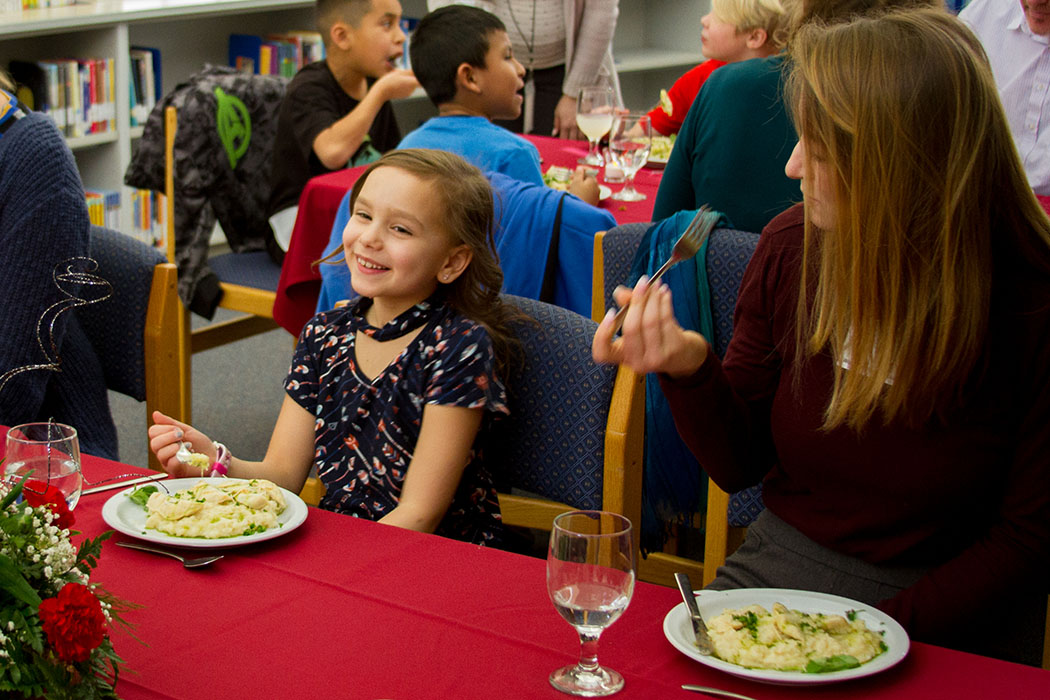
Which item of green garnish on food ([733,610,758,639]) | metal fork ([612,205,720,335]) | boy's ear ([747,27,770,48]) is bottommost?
green garnish on food ([733,610,758,639])

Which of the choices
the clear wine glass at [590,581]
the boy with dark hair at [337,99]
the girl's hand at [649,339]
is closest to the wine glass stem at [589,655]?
the clear wine glass at [590,581]

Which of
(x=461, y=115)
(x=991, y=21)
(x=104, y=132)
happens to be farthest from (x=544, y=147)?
(x=104, y=132)

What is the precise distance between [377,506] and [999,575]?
81 centimetres

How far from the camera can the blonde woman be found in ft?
3.86

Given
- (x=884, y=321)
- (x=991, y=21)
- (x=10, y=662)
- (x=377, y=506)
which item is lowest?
(x=377, y=506)

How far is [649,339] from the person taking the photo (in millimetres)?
1183

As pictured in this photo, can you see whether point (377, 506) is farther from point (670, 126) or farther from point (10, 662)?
point (670, 126)

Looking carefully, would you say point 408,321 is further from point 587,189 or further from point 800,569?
point 587,189

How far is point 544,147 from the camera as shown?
357cm

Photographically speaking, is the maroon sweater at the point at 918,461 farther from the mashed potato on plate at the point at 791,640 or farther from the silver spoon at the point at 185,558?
the silver spoon at the point at 185,558

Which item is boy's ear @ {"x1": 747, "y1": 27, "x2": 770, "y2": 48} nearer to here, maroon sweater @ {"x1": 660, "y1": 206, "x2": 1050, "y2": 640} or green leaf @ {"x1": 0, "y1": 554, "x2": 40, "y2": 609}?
maroon sweater @ {"x1": 660, "y1": 206, "x2": 1050, "y2": 640}

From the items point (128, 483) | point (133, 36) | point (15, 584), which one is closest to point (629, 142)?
point (128, 483)

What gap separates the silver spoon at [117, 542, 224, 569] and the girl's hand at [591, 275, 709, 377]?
452mm

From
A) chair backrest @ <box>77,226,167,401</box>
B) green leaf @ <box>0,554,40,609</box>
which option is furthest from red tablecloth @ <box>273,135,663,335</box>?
green leaf @ <box>0,554,40,609</box>
